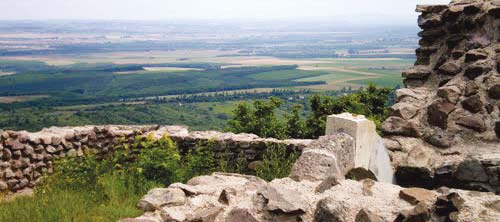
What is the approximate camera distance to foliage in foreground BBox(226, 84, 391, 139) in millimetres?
13305

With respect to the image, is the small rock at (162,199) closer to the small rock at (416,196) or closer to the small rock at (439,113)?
the small rock at (416,196)

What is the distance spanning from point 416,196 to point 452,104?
2.79 meters

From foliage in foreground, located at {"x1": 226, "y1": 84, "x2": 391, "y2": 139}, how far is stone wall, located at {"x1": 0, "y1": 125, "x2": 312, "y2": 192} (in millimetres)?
3189

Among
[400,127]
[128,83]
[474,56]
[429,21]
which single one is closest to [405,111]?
[400,127]

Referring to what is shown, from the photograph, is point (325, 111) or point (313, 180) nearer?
point (313, 180)

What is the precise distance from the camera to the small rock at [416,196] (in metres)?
4.18

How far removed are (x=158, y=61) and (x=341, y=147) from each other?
147m

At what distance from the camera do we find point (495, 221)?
370 centimetres

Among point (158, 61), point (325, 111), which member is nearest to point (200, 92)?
point (158, 61)

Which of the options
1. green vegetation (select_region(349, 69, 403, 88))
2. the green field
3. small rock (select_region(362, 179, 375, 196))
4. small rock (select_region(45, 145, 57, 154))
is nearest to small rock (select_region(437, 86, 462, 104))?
small rock (select_region(362, 179, 375, 196))

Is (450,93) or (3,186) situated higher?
(450,93)

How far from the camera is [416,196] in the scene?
13.8ft

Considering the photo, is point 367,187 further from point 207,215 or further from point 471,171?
point 471,171

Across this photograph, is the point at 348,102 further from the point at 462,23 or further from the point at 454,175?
the point at 454,175
